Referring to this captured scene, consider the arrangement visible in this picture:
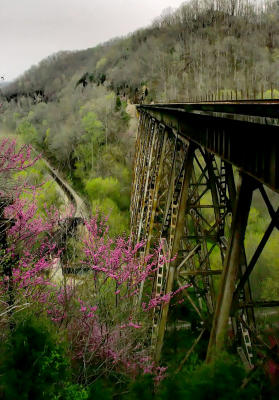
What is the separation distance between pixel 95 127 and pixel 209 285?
27.8 metres

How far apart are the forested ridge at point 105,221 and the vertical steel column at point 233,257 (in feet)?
1.87

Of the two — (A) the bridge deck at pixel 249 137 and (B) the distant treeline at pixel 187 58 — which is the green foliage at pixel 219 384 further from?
(B) the distant treeline at pixel 187 58

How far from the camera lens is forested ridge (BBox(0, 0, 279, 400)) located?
2.28 meters

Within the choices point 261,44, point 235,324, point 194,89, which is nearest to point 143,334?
point 235,324

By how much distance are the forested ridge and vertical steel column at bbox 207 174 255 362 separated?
0.57 m

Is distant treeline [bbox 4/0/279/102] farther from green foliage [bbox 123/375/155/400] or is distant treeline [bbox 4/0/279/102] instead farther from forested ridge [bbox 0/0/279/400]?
green foliage [bbox 123/375/155/400]

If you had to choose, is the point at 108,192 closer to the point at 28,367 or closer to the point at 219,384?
the point at 28,367

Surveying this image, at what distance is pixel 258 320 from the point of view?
12742mm

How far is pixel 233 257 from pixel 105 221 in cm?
1046

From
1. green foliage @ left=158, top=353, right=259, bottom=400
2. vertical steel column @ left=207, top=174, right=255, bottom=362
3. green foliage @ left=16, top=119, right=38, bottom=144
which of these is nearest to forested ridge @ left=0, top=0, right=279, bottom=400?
green foliage @ left=158, top=353, right=259, bottom=400

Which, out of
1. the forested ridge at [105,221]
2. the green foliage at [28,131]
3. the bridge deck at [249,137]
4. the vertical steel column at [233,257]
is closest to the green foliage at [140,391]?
the forested ridge at [105,221]

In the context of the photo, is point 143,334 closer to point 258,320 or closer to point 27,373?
point 27,373

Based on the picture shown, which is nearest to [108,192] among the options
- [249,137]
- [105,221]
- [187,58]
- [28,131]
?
[105,221]

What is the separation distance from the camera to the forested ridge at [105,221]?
228cm
